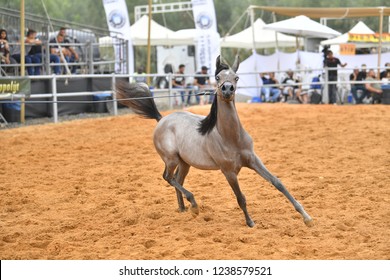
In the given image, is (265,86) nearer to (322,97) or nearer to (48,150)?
(322,97)

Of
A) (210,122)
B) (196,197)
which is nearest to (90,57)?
(196,197)

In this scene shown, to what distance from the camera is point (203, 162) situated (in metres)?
6.84

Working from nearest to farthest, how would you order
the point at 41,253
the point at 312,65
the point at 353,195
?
the point at 41,253 → the point at 353,195 → the point at 312,65

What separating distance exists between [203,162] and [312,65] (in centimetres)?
1920

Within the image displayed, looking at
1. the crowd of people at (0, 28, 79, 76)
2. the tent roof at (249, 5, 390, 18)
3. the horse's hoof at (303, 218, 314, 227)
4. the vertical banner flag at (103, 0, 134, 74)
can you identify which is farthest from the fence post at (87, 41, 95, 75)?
the horse's hoof at (303, 218, 314, 227)

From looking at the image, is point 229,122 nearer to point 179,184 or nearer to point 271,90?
point 179,184

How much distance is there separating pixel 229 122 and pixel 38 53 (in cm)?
1286

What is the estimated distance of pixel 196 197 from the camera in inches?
323

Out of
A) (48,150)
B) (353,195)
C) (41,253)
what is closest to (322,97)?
(48,150)

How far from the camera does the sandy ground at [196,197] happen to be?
228 inches

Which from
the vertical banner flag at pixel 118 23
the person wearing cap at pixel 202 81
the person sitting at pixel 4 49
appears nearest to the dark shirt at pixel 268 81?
the person wearing cap at pixel 202 81

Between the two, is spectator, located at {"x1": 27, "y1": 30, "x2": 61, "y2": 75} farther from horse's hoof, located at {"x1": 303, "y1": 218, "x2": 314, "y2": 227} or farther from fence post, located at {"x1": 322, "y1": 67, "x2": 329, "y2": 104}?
horse's hoof, located at {"x1": 303, "y1": 218, "x2": 314, "y2": 227}

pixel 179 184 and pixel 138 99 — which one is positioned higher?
pixel 138 99

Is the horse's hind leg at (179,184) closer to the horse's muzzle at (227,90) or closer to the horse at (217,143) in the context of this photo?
the horse at (217,143)
